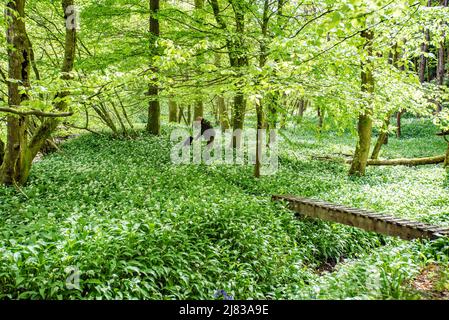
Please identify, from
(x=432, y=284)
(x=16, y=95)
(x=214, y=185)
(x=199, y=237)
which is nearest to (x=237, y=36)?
(x=214, y=185)

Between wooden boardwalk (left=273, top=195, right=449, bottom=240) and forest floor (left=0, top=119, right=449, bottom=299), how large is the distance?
13.8 inches

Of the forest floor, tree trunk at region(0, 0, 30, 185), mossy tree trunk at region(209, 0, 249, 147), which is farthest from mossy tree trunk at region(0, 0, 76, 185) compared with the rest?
mossy tree trunk at region(209, 0, 249, 147)

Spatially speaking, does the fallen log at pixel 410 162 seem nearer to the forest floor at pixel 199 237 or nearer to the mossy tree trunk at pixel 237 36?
the forest floor at pixel 199 237

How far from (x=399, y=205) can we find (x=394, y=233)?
3051mm

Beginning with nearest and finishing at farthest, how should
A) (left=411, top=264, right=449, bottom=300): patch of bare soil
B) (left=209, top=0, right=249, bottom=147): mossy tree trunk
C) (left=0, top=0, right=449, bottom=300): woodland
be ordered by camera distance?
(left=411, top=264, right=449, bottom=300): patch of bare soil
(left=0, top=0, right=449, bottom=300): woodland
(left=209, top=0, right=249, bottom=147): mossy tree trunk

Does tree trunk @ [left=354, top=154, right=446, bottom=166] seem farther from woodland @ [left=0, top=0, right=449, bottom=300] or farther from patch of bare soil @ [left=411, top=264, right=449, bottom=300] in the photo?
patch of bare soil @ [left=411, top=264, right=449, bottom=300]

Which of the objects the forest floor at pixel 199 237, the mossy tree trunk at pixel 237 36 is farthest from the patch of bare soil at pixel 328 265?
the mossy tree trunk at pixel 237 36

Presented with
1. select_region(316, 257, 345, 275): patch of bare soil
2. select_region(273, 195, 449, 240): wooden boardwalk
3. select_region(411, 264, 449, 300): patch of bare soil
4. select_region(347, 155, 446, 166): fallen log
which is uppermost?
select_region(347, 155, 446, 166): fallen log

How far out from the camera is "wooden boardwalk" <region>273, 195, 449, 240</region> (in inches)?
262

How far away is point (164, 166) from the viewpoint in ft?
41.8

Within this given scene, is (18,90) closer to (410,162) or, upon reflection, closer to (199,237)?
(199,237)

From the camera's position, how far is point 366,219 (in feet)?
24.9
